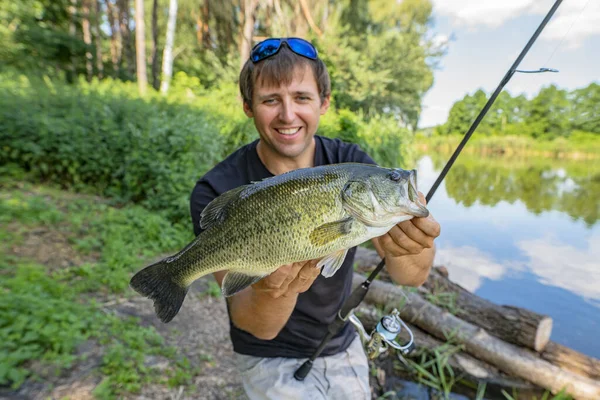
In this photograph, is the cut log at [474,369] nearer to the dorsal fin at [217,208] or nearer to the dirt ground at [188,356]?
the dirt ground at [188,356]

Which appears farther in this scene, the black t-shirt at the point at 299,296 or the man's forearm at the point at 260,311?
the black t-shirt at the point at 299,296

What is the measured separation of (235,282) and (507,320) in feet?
12.0

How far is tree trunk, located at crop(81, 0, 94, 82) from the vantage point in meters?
19.3

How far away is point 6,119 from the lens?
247 inches

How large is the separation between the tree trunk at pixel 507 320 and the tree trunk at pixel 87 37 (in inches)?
883

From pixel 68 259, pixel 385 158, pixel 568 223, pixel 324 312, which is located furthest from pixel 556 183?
pixel 68 259

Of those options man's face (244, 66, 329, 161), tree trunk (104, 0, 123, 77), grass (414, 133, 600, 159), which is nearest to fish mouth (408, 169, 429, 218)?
man's face (244, 66, 329, 161)

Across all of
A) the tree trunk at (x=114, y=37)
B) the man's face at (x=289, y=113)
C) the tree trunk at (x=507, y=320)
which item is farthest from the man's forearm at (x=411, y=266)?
the tree trunk at (x=114, y=37)

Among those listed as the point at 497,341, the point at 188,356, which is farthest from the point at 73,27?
the point at 497,341

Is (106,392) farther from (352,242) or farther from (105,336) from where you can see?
(352,242)

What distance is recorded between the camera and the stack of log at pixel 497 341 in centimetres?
339

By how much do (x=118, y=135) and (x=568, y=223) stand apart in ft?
Result: 39.7

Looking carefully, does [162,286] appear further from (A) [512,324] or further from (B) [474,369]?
(A) [512,324]

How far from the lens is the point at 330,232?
4.85 ft
